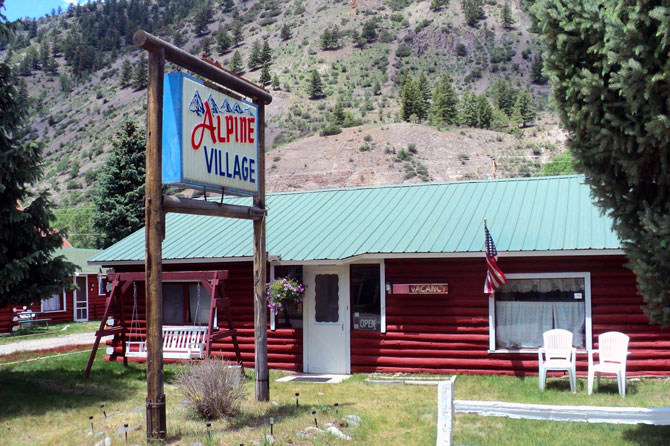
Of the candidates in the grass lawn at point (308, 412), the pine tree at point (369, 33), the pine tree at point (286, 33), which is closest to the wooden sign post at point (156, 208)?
the grass lawn at point (308, 412)

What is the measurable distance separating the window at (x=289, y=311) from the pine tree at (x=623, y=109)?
306 inches

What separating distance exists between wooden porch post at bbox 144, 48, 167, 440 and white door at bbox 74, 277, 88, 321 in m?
25.0

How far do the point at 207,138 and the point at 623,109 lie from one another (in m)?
4.63

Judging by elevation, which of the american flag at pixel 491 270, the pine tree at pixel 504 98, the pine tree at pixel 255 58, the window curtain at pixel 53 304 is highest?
the pine tree at pixel 255 58

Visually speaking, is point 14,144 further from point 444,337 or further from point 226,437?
point 444,337

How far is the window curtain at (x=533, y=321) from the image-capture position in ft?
39.8

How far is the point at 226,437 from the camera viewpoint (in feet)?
24.4

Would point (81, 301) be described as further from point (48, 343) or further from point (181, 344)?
point (181, 344)

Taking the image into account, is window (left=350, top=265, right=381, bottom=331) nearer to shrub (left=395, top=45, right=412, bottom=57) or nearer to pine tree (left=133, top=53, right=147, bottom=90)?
shrub (left=395, top=45, right=412, bottom=57)

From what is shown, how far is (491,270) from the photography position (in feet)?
38.7

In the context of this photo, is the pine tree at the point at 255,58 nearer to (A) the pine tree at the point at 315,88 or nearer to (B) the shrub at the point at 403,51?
(A) the pine tree at the point at 315,88

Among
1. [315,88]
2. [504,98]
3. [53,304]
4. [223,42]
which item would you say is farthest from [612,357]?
[223,42]

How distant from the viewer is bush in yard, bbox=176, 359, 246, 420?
8258 mm

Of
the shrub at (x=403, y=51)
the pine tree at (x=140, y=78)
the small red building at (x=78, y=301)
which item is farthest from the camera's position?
the pine tree at (x=140, y=78)
